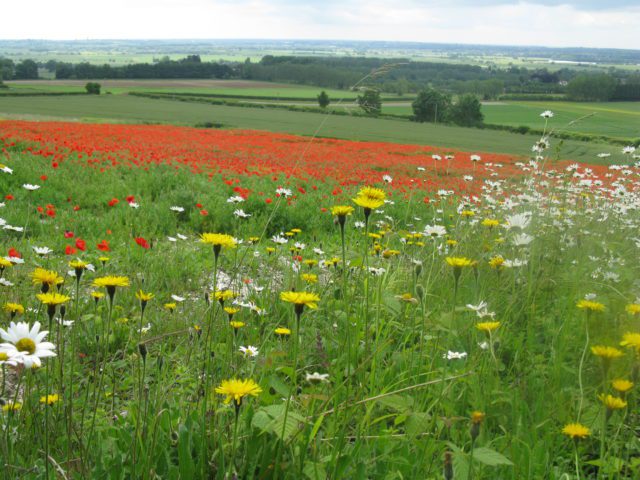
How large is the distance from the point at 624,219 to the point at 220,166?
25.6 ft

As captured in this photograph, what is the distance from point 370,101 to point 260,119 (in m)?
39.4

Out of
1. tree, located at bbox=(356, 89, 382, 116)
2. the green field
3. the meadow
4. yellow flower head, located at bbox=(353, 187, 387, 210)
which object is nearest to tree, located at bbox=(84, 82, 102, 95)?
the green field

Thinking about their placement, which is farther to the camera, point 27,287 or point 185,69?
point 185,69

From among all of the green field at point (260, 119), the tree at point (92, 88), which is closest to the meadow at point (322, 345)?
the green field at point (260, 119)

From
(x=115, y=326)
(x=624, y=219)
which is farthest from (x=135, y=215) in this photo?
(x=624, y=219)

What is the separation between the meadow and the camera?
68.3 inches

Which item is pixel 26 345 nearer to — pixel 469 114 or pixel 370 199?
pixel 370 199

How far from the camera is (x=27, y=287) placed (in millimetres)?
4117

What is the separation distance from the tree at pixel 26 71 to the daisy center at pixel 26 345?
78441 mm

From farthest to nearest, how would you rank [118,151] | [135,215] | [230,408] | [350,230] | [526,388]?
1. [118,151]
2. [350,230]
3. [135,215]
4. [526,388]
5. [230,408]

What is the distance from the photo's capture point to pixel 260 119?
41312 millimetres

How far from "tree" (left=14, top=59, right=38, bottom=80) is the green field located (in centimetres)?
2327

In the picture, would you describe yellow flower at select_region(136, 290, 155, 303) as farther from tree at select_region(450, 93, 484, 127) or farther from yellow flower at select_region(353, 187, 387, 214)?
tree at select_region(450, 93, 484, 127)

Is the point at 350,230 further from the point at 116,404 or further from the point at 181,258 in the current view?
the point at 116,404
